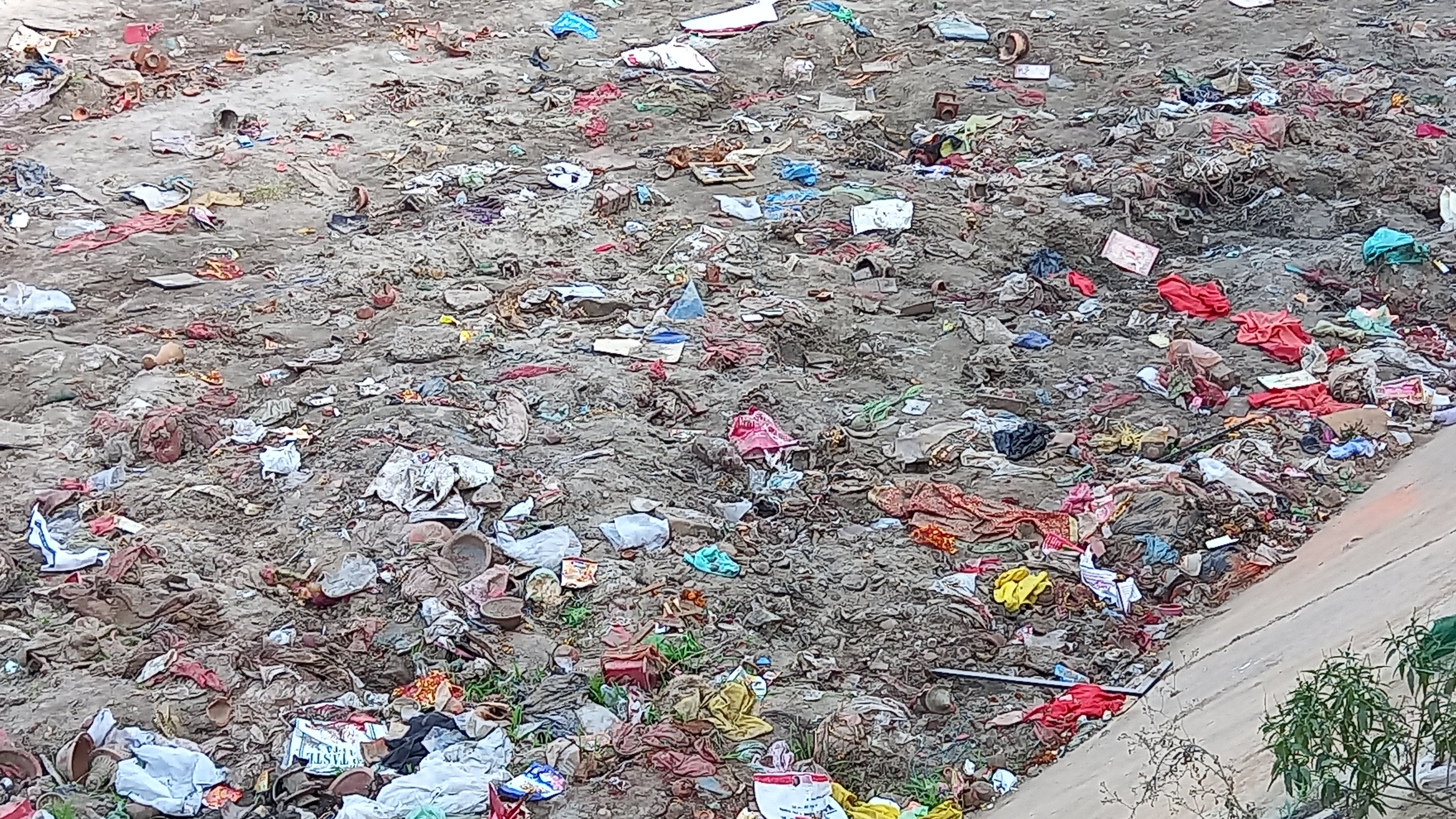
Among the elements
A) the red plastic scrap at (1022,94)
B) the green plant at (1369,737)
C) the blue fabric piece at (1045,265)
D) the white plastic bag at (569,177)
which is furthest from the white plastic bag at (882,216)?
the green plant at (1369,737)

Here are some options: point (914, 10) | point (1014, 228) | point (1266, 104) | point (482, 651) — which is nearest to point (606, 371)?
point (482, 651)

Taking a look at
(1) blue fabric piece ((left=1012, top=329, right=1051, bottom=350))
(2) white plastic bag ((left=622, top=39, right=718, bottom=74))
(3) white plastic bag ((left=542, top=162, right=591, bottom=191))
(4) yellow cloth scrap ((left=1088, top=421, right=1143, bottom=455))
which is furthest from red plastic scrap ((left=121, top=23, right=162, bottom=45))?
(4) yellow cloth scrap ((left=1088, top=421, right=1143, bottom=455))

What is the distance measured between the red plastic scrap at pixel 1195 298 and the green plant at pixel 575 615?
308 cm

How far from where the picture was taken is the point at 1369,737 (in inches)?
93.2

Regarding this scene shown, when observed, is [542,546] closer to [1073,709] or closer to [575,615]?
[575,615]

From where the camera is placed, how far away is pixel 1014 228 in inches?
245

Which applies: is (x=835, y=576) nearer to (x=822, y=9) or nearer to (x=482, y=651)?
(x=482, y=651)

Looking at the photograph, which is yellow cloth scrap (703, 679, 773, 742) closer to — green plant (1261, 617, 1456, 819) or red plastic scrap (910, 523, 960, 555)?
red plastic scrap (910, 523, 960, 555)

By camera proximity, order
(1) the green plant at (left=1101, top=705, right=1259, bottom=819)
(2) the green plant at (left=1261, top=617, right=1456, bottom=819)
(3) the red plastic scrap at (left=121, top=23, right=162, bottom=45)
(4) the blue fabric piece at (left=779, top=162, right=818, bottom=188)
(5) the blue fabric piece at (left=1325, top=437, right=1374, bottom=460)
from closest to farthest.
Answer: (2) the green plant at (left=1261, top=617, right=1456, bottom=819) < (1) the green plant at (left=1101, top=705, right=1259, bottom=819) < (5) the blue fabric piece at (left=1325, top=437, right=1374, bottom=460) < (4) the blue fabric piece at (left=779, top=162, right=818, bottom=188) < (3) the red plastic scrap at (left=121, top=23, right=162, bottom=45)

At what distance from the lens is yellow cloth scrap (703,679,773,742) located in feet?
11.6

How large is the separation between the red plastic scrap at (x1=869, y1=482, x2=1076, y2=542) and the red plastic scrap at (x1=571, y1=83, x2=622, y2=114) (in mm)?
4029

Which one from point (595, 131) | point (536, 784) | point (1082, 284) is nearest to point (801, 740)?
point (536, 784)

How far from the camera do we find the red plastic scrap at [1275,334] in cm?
516

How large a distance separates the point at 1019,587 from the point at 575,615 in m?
1.41
